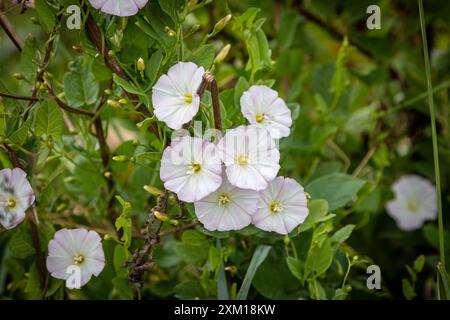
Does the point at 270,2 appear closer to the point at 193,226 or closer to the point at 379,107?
the point at 379,107

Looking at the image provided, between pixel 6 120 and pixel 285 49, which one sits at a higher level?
pixel 285 49

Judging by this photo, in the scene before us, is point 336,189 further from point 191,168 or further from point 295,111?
point 191,168

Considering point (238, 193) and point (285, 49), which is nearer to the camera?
point (238, 193)

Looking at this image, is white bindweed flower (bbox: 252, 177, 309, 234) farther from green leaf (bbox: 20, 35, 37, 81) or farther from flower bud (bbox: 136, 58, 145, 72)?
green leaf (bbox: 20, 35, 37, 81)

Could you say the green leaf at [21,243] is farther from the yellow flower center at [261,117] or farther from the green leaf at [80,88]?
the yellow flower center at [261,117]

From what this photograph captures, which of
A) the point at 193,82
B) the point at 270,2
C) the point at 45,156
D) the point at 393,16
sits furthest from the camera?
the point at 393,16
